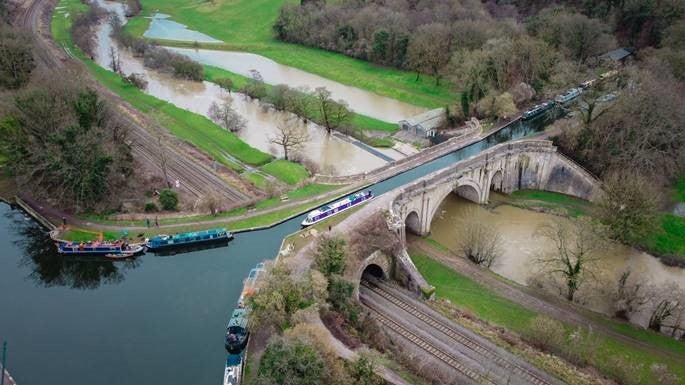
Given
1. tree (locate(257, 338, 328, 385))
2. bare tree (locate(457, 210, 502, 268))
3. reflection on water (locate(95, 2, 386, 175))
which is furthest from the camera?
reflection on water (locate(95, 2, 386, 175))

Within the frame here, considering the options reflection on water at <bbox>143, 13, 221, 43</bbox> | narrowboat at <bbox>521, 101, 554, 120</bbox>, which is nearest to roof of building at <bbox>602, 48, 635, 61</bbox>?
narrowboat at <bbox>521, 101, 554, 120</bbox>

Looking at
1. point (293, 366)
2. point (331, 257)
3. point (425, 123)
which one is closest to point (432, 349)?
point (331, 257)

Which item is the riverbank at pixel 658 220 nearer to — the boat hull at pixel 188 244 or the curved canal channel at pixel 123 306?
the curved canal channel at pixel 123 306

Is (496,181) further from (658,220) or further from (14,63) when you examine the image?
(14,63)

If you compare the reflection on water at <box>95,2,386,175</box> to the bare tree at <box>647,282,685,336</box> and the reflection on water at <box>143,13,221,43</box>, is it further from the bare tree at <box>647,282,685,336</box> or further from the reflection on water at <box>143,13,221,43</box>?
the bare tree at <box>647,282,685,336</box>

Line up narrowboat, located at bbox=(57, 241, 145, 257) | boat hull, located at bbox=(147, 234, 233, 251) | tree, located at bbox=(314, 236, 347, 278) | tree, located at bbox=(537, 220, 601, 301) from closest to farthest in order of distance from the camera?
tree, located at bbox=(314, 236, 347, 278) < tree, located at bbox=(537, 220, 601, 301) < narrowboat, located at bbox=(57, 241, 145, 257) < boat hull, located at bbox=(147, 234, 233, 251)

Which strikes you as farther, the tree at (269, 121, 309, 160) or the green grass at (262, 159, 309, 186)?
the tree at (269, 121, 309, 160)

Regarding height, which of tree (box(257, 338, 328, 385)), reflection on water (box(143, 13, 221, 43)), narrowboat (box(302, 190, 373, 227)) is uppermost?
reflection on water (box(143, 13, 221, 43))
